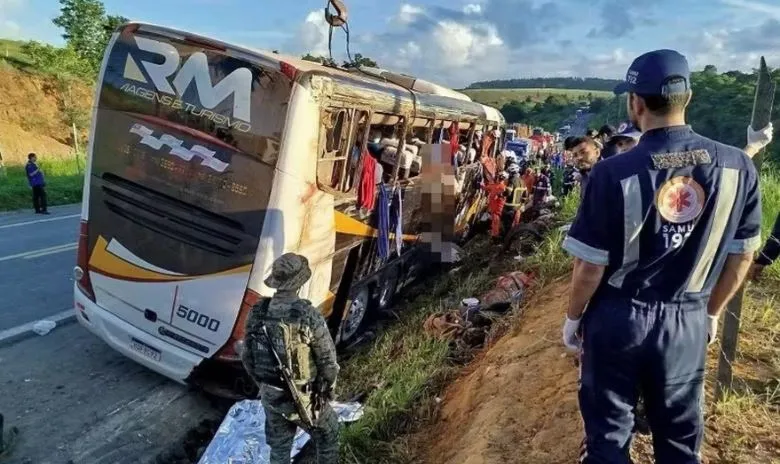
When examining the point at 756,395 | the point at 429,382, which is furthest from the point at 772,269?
the point at 429,382

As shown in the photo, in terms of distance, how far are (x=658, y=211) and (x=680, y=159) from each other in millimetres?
200

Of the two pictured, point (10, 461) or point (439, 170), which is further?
point (439, 170)

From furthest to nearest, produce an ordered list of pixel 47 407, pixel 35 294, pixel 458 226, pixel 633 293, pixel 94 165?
pixel 458 226
pixel 35 294
pixel 94 165
pixel 47 407
pixel 633 293

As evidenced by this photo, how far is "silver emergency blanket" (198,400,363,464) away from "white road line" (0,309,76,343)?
2.96 metres

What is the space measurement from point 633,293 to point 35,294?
7024 mm

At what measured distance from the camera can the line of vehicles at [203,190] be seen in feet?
14.7

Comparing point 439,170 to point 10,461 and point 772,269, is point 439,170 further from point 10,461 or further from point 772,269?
point 10,461

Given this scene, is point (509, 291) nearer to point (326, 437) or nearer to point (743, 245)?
point (326, 437)

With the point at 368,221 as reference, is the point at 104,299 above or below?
below

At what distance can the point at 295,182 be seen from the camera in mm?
4484

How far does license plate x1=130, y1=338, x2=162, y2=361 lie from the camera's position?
4.86 meters

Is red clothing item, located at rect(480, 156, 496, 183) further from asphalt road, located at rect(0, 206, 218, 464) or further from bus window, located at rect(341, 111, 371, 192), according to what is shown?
asphalt road, located at rect(0, 206, 218, 464)

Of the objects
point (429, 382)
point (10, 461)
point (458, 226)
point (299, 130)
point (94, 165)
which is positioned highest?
→ point (299, 130)

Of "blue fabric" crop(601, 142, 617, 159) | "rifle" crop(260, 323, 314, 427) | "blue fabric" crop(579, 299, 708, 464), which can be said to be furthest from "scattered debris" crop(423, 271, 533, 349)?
"blue fabric" crop(579, 299, 708, 464)
